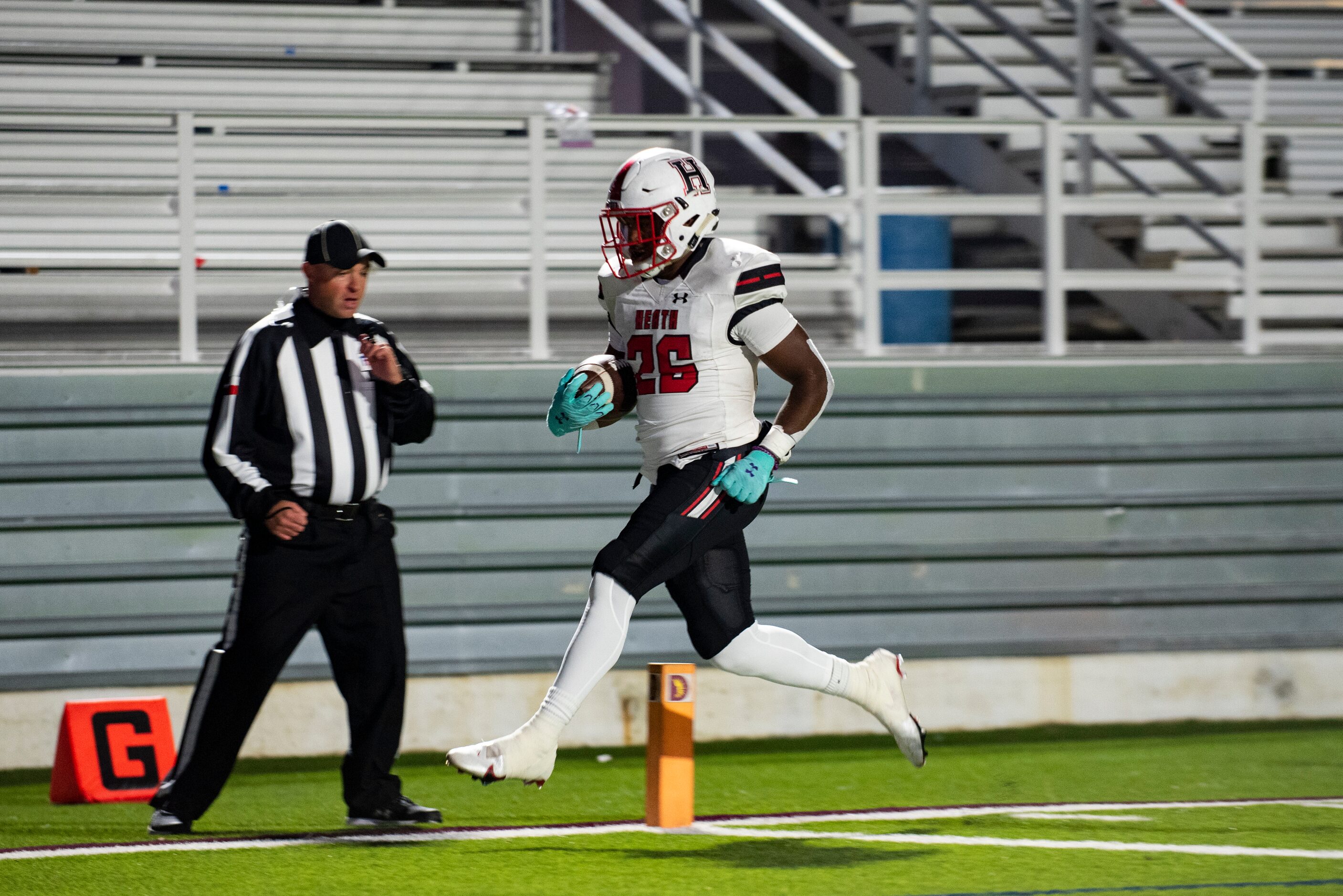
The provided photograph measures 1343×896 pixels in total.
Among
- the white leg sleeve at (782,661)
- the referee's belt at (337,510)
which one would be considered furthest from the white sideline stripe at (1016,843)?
the referee's belt at (337,510)

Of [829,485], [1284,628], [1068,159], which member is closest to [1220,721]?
[1284,628]

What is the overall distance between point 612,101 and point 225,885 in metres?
8.33

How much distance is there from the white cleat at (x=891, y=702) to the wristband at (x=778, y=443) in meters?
0.62

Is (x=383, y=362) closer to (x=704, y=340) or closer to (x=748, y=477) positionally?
(x=704, y=340)

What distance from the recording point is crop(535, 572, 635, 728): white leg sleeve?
14.4 feet

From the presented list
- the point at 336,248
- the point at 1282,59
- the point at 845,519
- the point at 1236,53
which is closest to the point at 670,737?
the point at 336,248

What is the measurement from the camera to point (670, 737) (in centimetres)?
471

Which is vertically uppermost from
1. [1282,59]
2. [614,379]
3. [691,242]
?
[1282,59]

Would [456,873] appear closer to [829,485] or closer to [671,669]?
[671,669]

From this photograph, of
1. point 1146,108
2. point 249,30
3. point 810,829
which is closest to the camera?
point 810,829

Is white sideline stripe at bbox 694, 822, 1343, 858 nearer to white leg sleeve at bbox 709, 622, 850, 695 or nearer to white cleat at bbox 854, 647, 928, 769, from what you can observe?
white cleat at bbox 854, 647, 928, 769

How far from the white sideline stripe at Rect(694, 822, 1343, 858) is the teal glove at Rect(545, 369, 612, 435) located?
1.13 metres

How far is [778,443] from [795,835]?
3.49ft

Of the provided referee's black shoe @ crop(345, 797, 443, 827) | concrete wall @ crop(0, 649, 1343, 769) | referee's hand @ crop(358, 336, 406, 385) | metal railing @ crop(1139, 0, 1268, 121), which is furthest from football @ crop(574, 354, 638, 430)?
metal railing @ crop(1139, 0, 1268, 121)
